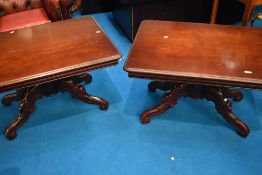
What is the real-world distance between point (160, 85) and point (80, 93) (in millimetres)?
575

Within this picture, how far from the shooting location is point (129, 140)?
5.18ft

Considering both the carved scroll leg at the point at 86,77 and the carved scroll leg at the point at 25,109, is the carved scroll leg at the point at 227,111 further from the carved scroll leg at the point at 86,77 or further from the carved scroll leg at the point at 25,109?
the carved scroll leg at the point at 25,109

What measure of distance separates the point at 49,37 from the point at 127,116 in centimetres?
71

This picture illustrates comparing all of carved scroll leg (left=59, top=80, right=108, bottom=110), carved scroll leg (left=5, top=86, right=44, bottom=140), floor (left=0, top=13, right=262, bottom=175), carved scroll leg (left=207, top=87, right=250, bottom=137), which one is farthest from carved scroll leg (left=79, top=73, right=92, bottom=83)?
carved scroll leg (left=207, top=87, right=250, bottom=137)

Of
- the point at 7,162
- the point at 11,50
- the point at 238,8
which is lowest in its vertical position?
the point at 7,162

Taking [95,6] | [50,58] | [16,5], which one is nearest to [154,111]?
[50,58]

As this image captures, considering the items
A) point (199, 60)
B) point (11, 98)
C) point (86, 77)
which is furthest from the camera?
point (86, 77)

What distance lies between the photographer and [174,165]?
143 centimetres

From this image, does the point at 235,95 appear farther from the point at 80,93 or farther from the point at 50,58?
the point at 50,58

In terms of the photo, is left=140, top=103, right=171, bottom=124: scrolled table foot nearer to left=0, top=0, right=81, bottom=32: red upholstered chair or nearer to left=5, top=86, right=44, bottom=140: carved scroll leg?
left=5, top=86, right=44, bottom=140: carved scroll leg

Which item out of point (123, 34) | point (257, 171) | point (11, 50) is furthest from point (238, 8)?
point (11, 50)

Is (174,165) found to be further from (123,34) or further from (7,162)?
(123,34)

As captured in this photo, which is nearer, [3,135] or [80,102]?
[3,135]

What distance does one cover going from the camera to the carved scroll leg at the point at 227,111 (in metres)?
1.54
